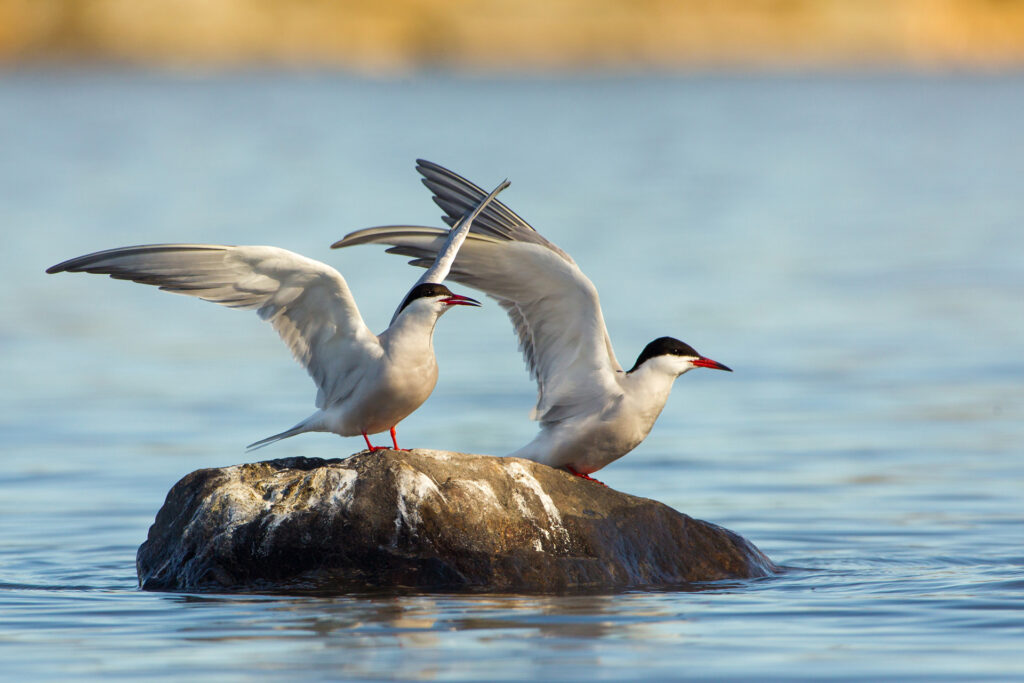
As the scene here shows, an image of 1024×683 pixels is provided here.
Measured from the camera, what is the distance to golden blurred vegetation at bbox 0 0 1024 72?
3472 inches

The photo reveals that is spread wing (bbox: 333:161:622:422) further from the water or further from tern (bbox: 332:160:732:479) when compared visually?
the water

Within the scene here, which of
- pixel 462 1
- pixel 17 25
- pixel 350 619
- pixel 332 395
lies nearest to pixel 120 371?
pixel 332 395

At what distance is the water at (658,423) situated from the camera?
6.57m

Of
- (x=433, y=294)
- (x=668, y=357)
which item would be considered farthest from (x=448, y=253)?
(x=668, y=357)

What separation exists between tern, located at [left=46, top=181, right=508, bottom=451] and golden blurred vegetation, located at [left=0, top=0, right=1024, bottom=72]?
81.2m

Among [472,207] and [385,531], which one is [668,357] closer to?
[472,207]

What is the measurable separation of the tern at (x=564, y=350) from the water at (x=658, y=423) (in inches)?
38.3

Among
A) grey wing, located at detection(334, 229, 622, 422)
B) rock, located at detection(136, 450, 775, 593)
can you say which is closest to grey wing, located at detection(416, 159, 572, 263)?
grey wing, located at detection(334, 229, 622, 422)

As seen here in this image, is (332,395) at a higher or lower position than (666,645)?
higher

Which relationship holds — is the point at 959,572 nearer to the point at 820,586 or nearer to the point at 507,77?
the point at 820,586

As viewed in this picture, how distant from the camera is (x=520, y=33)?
9812cm

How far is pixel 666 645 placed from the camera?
651 cm

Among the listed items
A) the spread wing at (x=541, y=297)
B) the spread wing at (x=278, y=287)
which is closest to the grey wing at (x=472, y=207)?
the spread wing at (x=541, y=297)

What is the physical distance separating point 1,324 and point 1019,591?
1188cm
